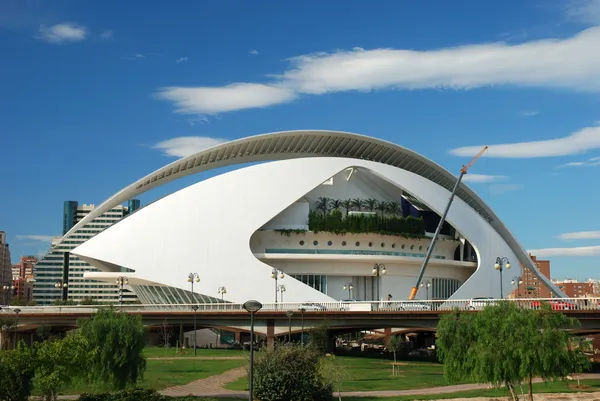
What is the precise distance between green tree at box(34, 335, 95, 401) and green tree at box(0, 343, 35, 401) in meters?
0.32

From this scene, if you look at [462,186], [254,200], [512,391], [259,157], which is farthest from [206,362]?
[462,186]

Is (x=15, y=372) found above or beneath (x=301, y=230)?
beneath

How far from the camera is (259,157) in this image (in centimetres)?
A: 7612

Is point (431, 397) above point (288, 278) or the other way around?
the other way around

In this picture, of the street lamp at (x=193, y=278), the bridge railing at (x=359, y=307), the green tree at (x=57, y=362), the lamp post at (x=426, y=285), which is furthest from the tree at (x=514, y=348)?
the lamp post at (x=426, y=285)

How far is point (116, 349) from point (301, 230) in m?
38.9

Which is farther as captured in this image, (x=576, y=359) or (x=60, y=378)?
(x=576, y=359)

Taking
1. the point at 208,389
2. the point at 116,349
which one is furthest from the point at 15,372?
the point at 208,389

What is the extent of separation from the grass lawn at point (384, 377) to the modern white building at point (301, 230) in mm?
17761

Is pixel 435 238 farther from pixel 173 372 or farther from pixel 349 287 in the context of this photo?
pixel 173 372

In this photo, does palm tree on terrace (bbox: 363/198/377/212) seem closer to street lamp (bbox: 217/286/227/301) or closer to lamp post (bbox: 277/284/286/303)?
lamp post (bbox: 277/284/286/303)

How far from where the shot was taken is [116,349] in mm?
29547

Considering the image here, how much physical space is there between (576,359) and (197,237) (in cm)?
4062

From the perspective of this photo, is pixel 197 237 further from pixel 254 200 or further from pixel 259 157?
pixel 259 157
